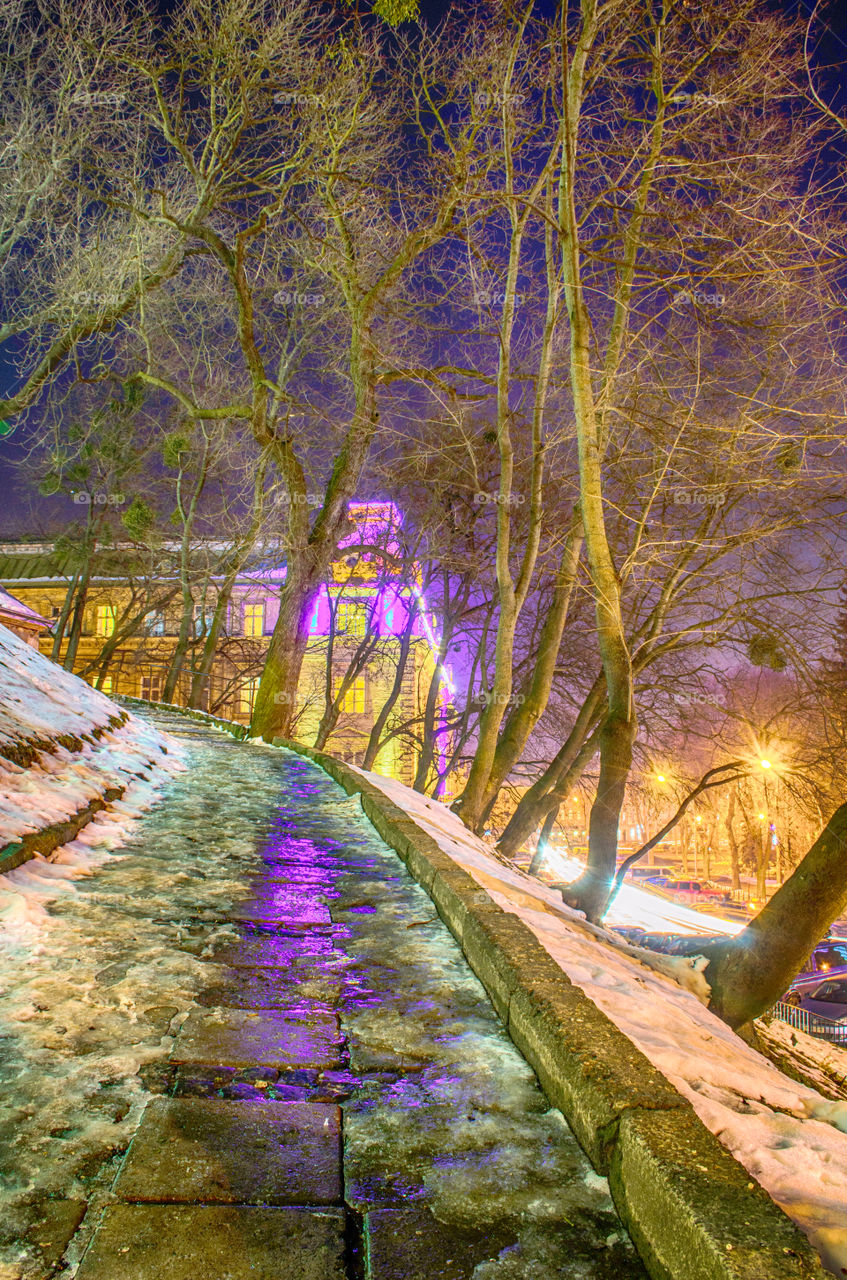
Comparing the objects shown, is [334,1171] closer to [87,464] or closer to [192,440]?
[192,440]

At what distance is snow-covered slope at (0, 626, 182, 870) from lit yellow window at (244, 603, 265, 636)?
26.5 metres

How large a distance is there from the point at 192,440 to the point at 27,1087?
21.4m

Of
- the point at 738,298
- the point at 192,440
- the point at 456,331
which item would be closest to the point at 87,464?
the point at 192,440

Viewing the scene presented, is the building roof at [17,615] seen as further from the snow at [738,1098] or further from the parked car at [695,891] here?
the parked car at [695,891]

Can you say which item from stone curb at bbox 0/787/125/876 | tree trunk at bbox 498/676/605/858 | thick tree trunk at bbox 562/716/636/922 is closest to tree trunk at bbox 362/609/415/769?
tree trunk at bbox 498/676/605/858

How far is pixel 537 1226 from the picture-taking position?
1.77 meters

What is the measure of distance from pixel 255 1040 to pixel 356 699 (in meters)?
34.3

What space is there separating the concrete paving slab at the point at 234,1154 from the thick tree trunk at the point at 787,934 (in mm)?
6762

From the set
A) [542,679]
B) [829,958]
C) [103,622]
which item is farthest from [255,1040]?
[103,622]

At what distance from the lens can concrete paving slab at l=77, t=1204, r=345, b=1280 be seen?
152 cm

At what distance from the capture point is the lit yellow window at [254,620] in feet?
117

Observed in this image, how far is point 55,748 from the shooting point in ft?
18.8

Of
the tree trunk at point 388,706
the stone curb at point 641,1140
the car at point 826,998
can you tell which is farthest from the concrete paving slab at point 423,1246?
the tree trunk at point 388,706

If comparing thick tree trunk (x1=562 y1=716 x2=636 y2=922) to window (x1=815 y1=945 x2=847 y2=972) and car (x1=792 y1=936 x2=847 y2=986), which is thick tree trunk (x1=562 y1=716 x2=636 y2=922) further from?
window (x1=815 y1=945 x2=847 y2=972)
